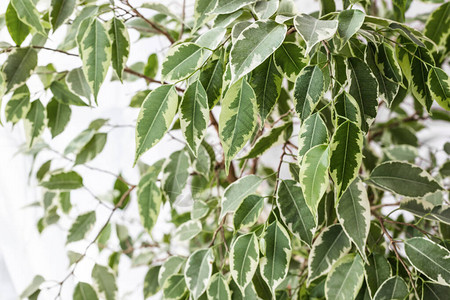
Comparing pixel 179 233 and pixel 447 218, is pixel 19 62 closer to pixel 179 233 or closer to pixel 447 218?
pixel 179 233

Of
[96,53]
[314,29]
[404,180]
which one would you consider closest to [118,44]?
[96,53]

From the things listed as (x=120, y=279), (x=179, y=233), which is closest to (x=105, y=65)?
(x=179, y=233)

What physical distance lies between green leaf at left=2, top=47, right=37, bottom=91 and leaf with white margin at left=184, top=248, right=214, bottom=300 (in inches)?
12.1

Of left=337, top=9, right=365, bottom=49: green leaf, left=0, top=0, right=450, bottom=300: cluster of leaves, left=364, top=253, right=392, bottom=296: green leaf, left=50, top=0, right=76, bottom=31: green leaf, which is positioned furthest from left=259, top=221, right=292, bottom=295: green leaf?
left=50, top=0, right=76, bottom=31: green leaf

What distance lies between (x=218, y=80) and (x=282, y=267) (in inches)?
7.9

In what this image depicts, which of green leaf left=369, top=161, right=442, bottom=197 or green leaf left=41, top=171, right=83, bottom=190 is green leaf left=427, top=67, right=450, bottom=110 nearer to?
green leaf left=369, top=161, right=442, bottom=197

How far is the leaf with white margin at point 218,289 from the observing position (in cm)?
51

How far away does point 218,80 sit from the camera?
429 millimetres

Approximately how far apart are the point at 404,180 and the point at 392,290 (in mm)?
131

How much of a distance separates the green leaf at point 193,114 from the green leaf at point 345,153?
0.39 feet

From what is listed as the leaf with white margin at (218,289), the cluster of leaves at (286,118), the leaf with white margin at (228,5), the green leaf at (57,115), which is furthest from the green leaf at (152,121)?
the green leaf at (57,115)

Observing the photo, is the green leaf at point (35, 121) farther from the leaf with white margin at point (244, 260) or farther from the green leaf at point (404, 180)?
the green leaf at point (404, 180)

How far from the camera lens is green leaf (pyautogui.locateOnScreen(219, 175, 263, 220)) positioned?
1.62ft

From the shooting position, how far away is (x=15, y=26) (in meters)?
0.52
